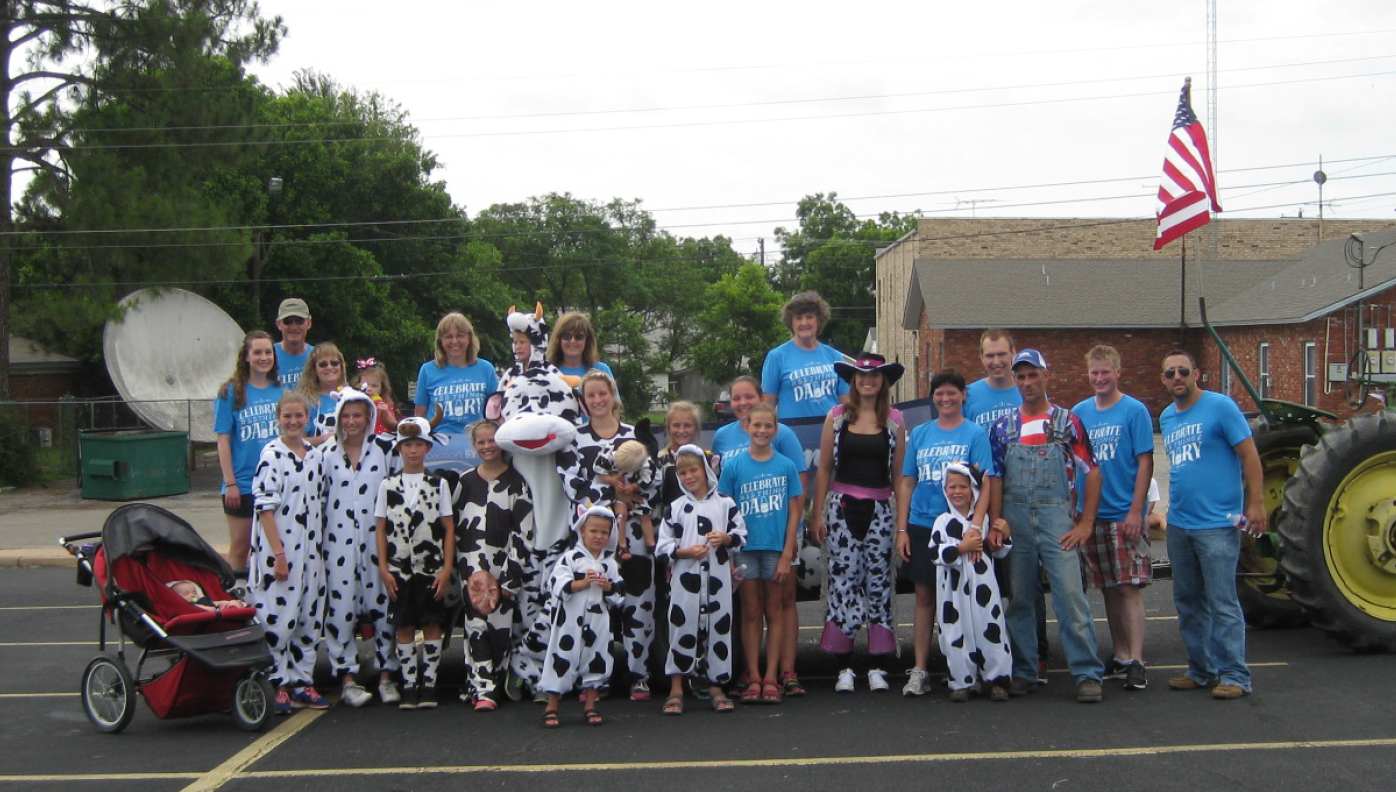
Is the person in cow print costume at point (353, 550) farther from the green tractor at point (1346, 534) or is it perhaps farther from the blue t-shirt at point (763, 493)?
the green tractor at point (1346, 534)

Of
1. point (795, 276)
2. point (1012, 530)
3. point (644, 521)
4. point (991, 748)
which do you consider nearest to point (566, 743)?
point (644, 521)

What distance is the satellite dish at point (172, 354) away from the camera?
2409 cm

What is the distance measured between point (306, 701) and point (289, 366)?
238cm

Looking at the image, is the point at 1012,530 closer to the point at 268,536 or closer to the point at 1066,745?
the point at 1066,745

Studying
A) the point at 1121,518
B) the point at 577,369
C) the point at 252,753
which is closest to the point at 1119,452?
the point at 1121,518

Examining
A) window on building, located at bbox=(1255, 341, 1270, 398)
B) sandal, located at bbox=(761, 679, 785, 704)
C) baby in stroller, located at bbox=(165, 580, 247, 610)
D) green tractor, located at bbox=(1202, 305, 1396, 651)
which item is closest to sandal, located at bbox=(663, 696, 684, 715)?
sandal, located at bbox=(761, 679, 785, 704)

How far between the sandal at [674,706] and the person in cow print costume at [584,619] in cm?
35

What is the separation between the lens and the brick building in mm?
29688

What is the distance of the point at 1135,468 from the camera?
23.0 ft

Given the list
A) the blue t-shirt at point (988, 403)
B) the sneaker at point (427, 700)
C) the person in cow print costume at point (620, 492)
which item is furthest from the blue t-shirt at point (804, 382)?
the sneaker at point (427, 700)

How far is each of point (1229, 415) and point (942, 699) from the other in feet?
7.45

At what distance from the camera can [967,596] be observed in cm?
666

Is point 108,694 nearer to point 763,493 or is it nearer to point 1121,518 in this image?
point 763,493

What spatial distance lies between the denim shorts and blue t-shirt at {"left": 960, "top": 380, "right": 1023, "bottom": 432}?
4.89 ft
